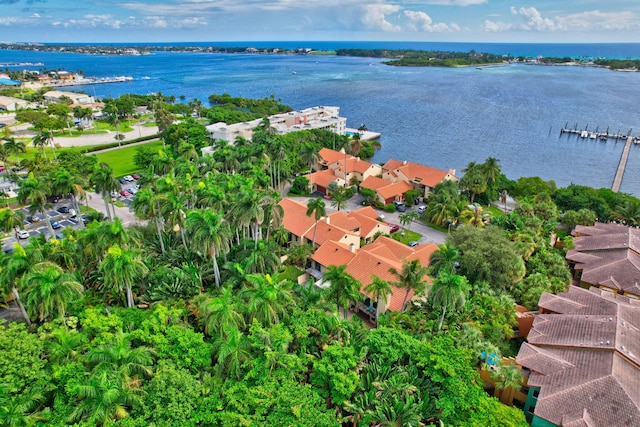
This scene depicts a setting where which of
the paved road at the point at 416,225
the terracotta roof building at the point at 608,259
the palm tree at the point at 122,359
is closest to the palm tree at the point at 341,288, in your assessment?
the palm tree at the point at 122,359

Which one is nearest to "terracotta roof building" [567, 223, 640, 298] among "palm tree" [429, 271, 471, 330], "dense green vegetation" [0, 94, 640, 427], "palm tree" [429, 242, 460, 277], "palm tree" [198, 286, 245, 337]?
"dense green vegetation" [0, 94, 640, 427]

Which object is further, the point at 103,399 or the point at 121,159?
the point at 121,159

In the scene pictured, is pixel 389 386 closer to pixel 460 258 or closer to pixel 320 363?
pixel 320 363

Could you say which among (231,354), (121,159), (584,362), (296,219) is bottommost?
(121,159)

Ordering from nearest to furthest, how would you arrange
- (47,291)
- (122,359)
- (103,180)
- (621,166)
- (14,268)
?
(122,359) → (47,291) → (14,268) → (103,180) → (621,166)

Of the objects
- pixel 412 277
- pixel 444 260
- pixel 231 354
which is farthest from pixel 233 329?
pixel 444 260

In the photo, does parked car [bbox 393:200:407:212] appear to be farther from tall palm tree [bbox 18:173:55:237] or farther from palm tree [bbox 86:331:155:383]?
tall palm tree [bbox 18:173:55:237]

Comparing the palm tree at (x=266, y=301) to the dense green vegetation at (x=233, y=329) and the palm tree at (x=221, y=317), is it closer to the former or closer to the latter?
the dense green vegetation at (x=233, y=329)

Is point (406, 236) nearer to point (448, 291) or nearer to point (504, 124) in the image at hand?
point (448, 291)
